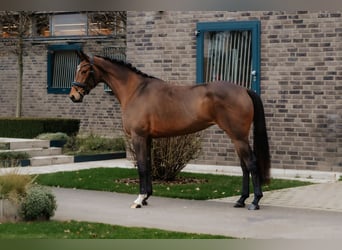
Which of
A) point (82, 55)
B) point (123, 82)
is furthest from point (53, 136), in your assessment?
point (82, 55)

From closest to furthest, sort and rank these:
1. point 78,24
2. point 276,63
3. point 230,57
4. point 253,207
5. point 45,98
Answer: point 253,207 < point 276,63 < point 230,57 < point 78,24 < point 45,98

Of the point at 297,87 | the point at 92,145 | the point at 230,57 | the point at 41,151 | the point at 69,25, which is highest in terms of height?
the point at 69,25

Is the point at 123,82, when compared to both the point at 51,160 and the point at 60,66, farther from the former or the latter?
the point at 60,66

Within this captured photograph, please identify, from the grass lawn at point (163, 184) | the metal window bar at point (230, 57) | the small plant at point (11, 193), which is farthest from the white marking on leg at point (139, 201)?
the metal window bar at point (230, 57)

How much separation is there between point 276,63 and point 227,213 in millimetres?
5689

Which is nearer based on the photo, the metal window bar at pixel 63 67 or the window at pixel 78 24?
the window at pixel 78 24

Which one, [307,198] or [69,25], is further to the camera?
[69,25]

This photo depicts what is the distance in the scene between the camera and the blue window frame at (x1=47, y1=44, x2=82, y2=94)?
19172 millimetres

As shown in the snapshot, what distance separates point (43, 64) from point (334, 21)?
10568 millimetres

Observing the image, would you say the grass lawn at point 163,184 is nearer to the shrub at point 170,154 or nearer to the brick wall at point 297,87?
the shrub at point 170,154

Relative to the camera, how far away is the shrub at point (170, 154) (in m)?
10.5

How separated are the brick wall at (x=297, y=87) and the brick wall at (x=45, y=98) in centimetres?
523

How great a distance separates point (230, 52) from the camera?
1328 cm

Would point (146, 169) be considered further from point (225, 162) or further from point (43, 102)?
point (43, 102)
